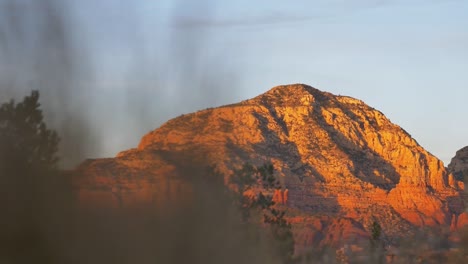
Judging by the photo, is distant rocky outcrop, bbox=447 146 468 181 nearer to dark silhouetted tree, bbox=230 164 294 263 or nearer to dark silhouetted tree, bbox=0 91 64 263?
dark silhouetted tree, bbox=230 164 294 263

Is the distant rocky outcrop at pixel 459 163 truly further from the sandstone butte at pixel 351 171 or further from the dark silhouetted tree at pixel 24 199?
the dark silhouetted tree at pixel 24 199

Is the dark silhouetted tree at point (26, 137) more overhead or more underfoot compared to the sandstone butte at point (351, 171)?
more underfoot

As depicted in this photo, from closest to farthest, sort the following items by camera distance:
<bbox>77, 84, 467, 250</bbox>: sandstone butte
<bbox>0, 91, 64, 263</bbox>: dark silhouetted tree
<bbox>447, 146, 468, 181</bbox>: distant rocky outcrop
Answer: <bbox>0, 91, 64, 263</bbox>: dark silhouetted tree, <bbox>77, 84, 467, 250</bbox>: sandstone butte, <bbox>447, 146, 468, 181</bbox>: distant rocky outcrop

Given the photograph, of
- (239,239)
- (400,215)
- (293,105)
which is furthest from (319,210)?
(239,239)

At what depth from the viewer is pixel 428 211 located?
175 meters

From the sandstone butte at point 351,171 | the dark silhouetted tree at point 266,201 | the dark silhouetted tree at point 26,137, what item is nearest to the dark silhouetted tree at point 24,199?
the dark silhouetted tree at point 26,137

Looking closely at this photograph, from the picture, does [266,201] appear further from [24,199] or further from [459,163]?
[459,163]

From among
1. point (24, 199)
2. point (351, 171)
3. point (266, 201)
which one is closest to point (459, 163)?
point (351, 171)

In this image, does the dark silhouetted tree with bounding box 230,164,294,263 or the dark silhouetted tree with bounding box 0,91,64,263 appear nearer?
the dark silhouetted tree with bounding box 0,91,64,263

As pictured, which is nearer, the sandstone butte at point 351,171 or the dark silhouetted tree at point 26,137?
the dark silhouetted tree at point 26,137

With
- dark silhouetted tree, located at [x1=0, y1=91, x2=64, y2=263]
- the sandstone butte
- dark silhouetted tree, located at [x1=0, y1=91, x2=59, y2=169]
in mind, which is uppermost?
the sandstone butte

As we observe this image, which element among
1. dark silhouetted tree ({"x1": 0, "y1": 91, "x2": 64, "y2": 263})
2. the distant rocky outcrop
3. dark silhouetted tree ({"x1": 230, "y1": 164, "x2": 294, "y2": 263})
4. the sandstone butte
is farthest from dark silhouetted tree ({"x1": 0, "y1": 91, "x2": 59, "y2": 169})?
the distant rocky outcrop

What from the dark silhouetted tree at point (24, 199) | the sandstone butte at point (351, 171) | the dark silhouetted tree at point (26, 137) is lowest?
the dark silhouetted tree at point (24, 199)

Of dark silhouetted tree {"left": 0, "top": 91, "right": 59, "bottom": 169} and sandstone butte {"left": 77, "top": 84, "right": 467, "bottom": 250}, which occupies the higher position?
sandstone butte {"left": 77, "top": 84, "right": 467, "bottom": 250}
